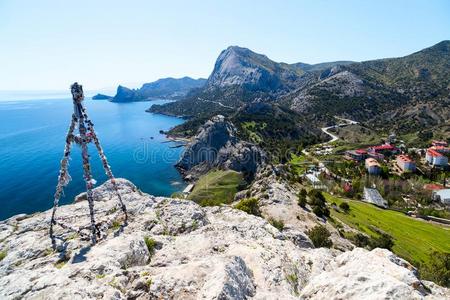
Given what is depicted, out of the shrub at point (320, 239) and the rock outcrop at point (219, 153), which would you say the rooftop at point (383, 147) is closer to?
the rock outcrop at point (219, 153)

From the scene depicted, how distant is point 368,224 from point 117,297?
65.0 meters

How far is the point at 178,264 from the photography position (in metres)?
16.9

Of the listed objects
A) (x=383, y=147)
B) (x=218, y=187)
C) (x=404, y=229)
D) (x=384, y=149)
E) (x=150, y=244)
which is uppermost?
(x=150, y=244)

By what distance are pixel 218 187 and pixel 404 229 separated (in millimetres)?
61089

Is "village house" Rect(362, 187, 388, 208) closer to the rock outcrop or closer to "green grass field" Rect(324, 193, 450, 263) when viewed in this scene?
"green grass field" Rect(324, 193, 450, 263)

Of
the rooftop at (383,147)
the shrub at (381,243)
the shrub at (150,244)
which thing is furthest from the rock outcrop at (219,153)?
the shrub at (150,244)

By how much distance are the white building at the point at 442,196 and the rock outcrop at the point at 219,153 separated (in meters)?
65.0

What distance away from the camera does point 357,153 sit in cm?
13400

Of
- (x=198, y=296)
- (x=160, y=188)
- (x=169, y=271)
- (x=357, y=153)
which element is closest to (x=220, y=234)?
(x=169, y=271)

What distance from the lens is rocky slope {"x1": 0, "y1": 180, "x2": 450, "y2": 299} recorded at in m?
13.3

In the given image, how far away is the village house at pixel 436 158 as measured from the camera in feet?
387

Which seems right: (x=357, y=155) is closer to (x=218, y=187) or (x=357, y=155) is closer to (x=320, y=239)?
(x=218, y=187)

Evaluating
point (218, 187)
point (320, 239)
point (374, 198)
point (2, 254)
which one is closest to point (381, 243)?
point (320, 239)

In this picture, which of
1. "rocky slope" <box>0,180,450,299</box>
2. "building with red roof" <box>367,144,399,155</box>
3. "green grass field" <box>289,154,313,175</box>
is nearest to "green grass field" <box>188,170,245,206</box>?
"green grass field" <box>289,154,313,175</box>
